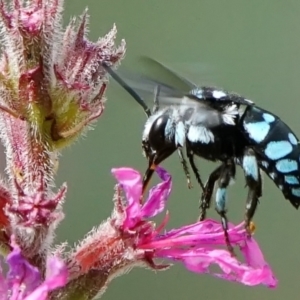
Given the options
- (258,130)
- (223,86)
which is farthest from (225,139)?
(223,86)

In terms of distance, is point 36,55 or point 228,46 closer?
point 36,55

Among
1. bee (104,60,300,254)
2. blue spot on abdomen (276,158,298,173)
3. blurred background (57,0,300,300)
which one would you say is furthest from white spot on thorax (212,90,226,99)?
blurred background (57,0,300,300)

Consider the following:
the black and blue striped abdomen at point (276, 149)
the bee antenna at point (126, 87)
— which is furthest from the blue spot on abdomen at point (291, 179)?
the bee antenna at point (126, 87)

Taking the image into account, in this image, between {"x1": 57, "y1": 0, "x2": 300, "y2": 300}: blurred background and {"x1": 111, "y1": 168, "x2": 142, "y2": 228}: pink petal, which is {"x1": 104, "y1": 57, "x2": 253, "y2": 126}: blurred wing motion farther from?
{"x1": 57, "y1": 0, "x2": 300, "y2": 300}: blurred background

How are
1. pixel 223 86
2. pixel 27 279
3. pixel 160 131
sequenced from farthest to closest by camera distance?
pixel 223 86
pixel 160 131
pixel 27 279

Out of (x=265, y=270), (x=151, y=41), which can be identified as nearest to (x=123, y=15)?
(x=151, y=41)

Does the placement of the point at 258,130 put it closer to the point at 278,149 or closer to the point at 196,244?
the point at 278,149

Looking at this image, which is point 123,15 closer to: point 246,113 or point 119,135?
point 119,135

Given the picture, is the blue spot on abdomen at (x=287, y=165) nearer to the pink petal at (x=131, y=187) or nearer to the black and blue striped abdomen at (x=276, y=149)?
the black and blue striped abdomen at (x=276, y=149)
